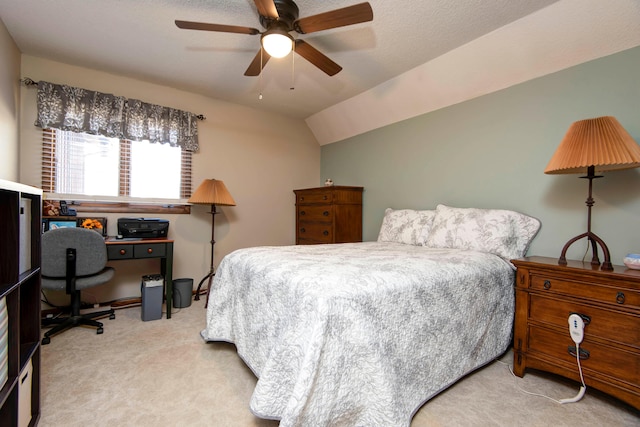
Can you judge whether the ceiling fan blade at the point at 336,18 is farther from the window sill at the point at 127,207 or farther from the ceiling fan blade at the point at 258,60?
the window sill at the point at 127,207

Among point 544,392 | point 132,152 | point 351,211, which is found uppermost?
point 132,152

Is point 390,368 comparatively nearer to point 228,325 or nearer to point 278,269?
point 278,269

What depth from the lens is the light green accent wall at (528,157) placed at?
6.24 feet

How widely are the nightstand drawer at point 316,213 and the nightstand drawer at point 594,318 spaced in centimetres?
223

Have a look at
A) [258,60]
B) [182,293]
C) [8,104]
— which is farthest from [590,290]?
[8,104]

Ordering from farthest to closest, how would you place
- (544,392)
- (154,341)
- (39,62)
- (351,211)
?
1. (351,211)
2. (39,62)
3. (154,341)
4. (544,392)

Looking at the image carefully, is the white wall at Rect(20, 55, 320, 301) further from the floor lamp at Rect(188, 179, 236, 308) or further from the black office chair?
the black office chair

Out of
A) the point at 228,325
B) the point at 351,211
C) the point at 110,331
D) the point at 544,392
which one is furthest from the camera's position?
the point at 351,211

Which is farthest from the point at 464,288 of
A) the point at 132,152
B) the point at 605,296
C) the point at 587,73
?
the point at 132,152

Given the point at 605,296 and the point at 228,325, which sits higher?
the point at 605,296

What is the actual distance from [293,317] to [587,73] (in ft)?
8.59

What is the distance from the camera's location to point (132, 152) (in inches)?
122

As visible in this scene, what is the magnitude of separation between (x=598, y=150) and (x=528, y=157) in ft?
2.28

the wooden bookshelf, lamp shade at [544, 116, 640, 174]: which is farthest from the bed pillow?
the wooden bookshelf
